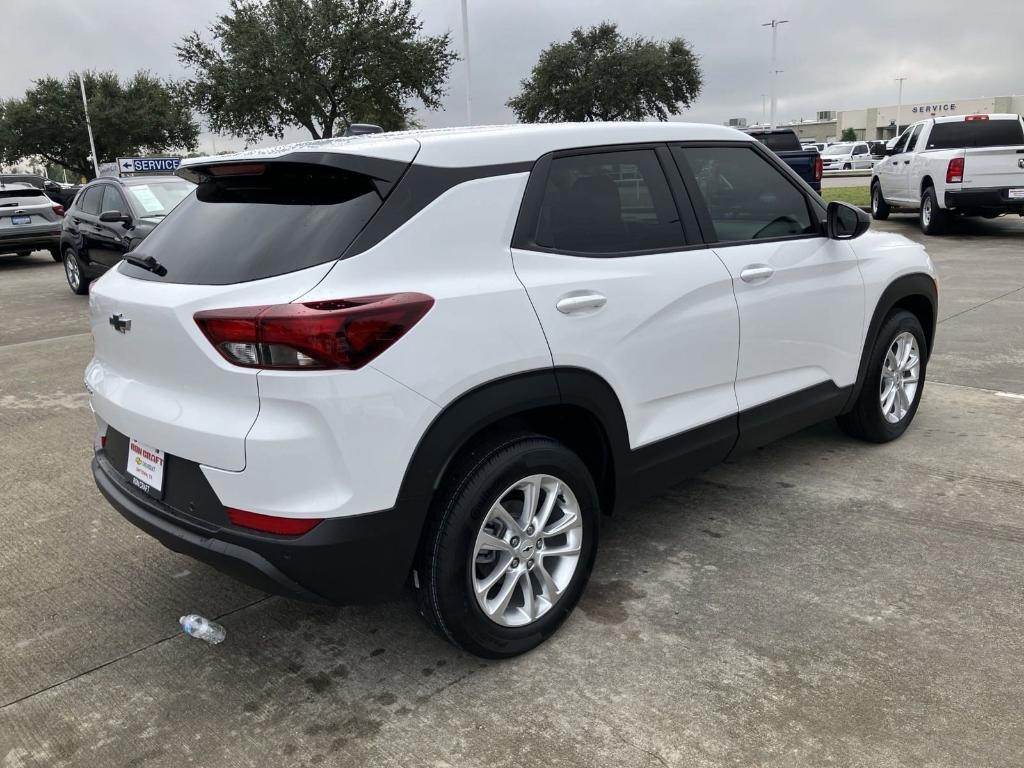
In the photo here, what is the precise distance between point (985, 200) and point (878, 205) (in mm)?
4352

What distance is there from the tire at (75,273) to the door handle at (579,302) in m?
10.7

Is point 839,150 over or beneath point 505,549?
over

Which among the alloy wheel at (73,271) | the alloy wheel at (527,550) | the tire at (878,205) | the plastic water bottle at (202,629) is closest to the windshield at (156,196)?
the alloy wheel at (73,271)

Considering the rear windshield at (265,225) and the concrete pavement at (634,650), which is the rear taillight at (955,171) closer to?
the concrete pavement at (634,650)

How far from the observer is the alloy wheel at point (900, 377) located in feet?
15.2

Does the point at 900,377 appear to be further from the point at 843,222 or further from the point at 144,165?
the point at 144,165

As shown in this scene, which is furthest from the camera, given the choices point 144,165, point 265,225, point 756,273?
point 144,165

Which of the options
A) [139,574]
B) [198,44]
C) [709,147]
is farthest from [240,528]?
[198,44]

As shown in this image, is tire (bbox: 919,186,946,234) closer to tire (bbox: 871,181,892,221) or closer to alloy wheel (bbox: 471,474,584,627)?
tire (bbox: 871,181,892,221)

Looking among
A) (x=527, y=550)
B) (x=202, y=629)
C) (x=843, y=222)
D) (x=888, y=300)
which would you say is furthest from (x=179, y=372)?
(x=888, y=300)

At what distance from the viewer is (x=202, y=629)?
3105 mm

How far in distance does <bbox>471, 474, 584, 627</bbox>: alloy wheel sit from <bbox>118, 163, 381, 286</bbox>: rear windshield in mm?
965

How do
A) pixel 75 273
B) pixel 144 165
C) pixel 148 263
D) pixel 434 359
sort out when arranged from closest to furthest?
1. pixel 434 359
2. pixel 148 263
3. pixel 75 273
4. pixel 144 165

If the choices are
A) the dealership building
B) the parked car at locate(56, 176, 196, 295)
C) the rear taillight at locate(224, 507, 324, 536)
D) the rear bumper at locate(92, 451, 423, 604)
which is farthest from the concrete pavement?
the dealership building
